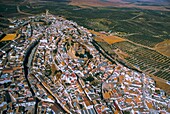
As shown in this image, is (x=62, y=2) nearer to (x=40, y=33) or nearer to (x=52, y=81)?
(x=40, y=33)

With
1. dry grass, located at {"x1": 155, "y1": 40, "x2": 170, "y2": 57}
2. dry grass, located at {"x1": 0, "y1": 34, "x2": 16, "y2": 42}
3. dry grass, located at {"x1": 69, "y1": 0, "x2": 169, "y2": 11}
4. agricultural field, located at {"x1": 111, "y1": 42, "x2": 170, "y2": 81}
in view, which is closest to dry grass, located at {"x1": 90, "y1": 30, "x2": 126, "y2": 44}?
agricultural field, located at {"x1": 111, "y1": 42, "x2": 170, "y2": 81}

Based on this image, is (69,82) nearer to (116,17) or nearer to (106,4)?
(116,17)

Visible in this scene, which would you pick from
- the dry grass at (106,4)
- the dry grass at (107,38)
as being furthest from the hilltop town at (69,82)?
the dry grass at (106,4)

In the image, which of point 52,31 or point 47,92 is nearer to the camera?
point 47,92

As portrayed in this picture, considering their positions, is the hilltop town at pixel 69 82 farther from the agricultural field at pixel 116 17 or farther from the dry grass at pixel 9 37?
the agricultural field at pixel 116 17

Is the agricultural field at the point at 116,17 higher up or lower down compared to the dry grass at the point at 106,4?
lower down

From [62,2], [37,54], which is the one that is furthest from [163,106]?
[62,2]

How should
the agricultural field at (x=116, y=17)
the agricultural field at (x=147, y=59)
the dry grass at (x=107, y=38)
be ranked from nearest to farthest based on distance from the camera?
the agricultural field at (x=147, y=59), the dry grass at (x=107, y=38), the agricultural field at (x=116, y=17)
